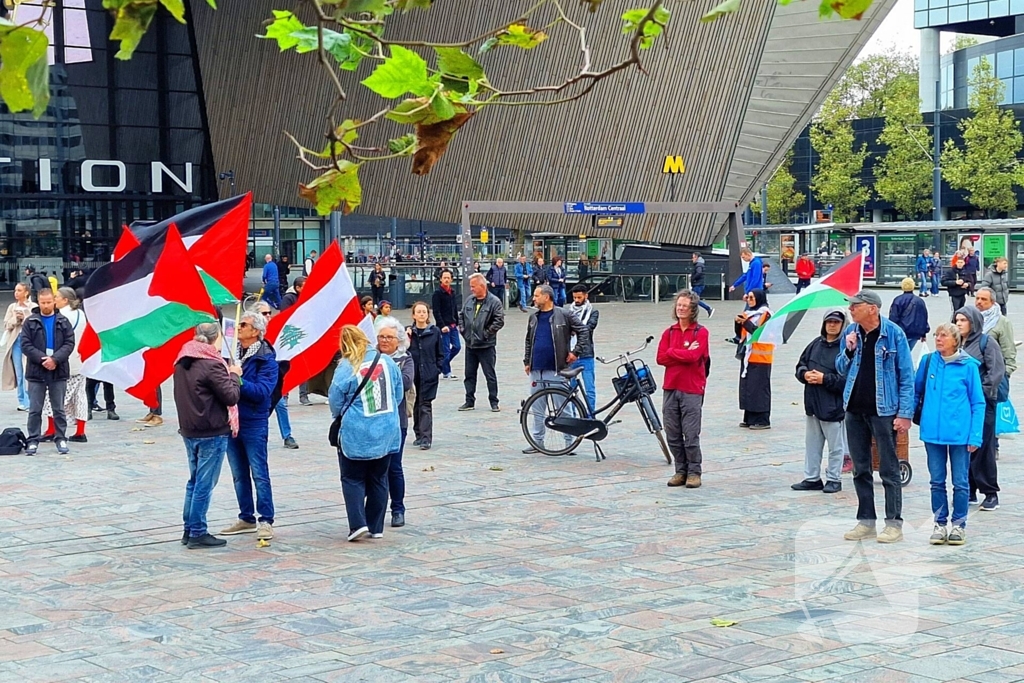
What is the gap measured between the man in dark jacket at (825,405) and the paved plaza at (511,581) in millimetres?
260

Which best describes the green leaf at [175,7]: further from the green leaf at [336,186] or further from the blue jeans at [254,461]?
the blue jeans at [254,461]

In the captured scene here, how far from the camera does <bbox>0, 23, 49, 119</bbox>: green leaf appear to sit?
2.79 meters

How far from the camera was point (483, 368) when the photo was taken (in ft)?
54.9

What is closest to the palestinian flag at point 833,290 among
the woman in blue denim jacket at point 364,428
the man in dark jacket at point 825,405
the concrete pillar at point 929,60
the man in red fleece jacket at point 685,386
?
the man in dark jacket at point 825,405

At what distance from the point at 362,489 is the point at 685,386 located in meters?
3.11

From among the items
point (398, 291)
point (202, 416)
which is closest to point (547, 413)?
point (202, 416)

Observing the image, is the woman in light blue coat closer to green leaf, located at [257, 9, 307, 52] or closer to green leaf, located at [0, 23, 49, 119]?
green leaf, located at [257, 9, 307, 52]

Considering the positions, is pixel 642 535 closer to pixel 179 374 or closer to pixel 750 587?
pixel 750 587

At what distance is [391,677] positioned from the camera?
6402 mm

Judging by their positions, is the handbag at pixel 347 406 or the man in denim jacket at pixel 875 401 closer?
the man in denim jacket at pixel 875 401

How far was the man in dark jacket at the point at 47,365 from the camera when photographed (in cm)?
1349

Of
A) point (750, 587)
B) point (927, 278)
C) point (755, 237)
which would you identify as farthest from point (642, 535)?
point (755, 237)

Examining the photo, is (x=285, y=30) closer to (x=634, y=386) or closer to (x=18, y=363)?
(x=634, y=386)

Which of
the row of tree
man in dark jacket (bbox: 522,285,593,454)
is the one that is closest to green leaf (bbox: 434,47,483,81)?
man in dark jacket (bbox: 522,285,593,454)
